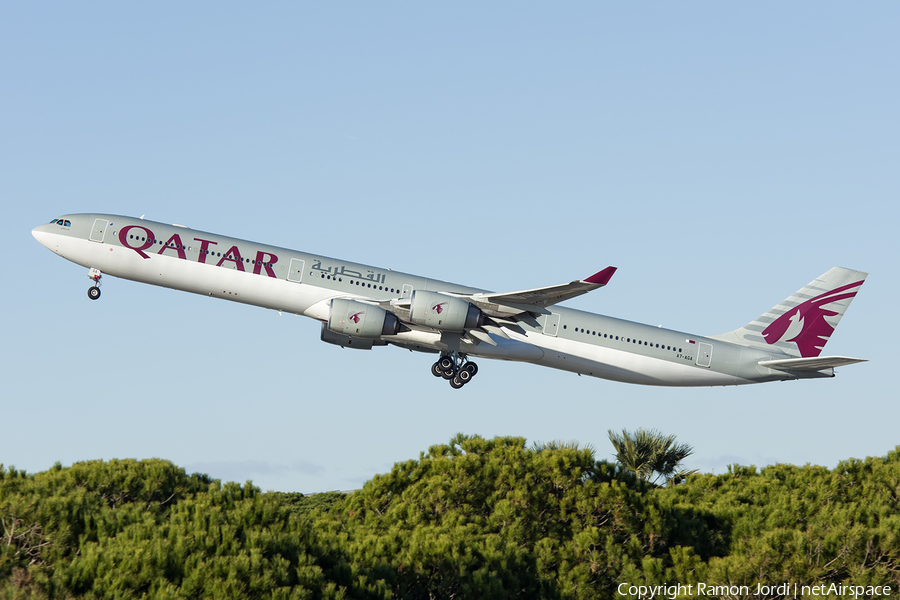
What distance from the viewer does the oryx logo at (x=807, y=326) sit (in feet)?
159

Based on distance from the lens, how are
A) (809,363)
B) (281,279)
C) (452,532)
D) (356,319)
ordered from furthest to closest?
1. (809,363)
2. (281,279)
3. (356,319)
4. (452,532)

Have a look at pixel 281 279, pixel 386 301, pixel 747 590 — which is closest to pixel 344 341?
pixel 386 301

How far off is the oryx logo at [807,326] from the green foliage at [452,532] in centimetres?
740

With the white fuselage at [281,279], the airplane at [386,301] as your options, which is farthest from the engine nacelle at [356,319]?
the white fuselage at [281,279]

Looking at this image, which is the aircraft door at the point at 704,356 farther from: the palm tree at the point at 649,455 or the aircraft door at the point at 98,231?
the aircraft door at the point at 98,231

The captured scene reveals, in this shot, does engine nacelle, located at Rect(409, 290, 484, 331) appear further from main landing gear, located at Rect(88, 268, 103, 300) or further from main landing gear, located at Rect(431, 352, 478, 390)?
main landing gear, located at Rect(88, 268, 103, 300)

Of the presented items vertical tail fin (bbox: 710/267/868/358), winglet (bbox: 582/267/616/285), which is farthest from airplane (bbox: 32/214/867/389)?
vertical tail fin (bbox: 710/267/868/358)

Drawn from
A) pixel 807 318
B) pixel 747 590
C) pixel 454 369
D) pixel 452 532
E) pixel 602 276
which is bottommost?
pixel 747 590

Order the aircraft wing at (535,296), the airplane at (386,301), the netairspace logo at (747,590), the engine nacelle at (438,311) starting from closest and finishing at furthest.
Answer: the netairspace logo at (747,590)
the aircraft wing at (535,296)
the engine nacelle at (438,311)
the airplane at (386,301)

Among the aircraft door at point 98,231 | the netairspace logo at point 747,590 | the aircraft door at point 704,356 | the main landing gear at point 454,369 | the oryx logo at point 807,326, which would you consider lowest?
the netairspace logo at point 747,590

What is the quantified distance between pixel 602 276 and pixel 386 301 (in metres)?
8.81

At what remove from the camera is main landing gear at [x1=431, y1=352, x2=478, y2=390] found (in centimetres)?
4178

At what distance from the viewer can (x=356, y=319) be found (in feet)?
125

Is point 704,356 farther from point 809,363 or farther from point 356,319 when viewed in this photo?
point 356,319
